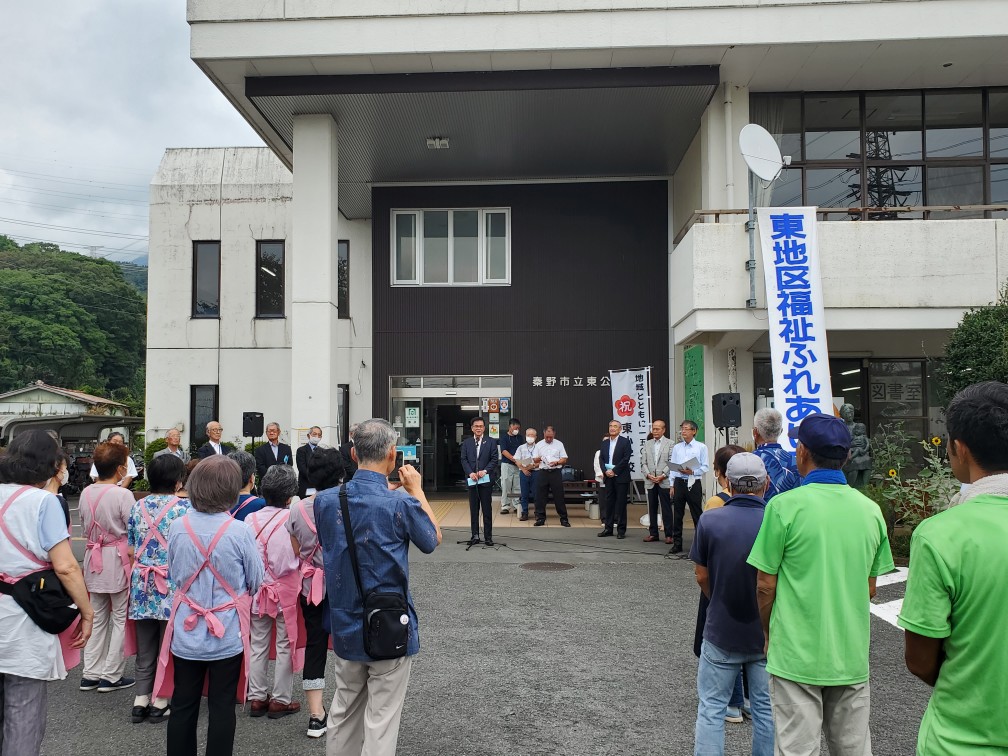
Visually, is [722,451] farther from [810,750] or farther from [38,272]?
[38,272]

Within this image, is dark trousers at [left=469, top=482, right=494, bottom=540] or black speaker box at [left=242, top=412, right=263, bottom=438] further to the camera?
black speaker box at [left=242, top=412, right=263, bottom=438]

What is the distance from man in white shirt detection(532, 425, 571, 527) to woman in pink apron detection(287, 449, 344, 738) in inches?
359

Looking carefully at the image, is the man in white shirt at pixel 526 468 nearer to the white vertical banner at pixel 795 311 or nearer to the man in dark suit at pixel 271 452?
the man in dark suit at pixel 271 452

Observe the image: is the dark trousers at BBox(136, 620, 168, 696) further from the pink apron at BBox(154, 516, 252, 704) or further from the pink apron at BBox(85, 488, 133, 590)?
the pink apron at BBox(154, 516, 252, 704)

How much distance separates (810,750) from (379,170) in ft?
53.0

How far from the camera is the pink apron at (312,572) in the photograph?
4.59m

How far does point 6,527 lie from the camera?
3.42m

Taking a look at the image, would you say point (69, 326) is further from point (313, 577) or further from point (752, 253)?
point (313, 577)

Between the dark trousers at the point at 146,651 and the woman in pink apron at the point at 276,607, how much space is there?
0.64 metres

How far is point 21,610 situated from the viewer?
3402 mm

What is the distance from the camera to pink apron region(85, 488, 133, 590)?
5.37 m

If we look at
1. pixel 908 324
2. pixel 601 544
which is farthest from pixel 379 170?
pixel 908 324

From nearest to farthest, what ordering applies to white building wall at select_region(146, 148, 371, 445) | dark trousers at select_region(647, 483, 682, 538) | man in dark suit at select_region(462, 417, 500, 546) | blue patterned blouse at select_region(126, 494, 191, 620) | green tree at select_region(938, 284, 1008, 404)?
1. blue patterned blouse at select_region(126, 494, 191, 620)
2. green tree at select_region(938, 284, 1008, 404)
3. man in dark suit at select_region(462, 417, 500, 546)
4. dark trousers at select_region(647, 483, 682, 538)
5. white building wall at select_region(146, 148, 371, 445)

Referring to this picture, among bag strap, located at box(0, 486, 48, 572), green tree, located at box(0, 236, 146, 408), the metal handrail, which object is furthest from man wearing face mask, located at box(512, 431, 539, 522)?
green tree, located at box(0, 236, 146, 408)
